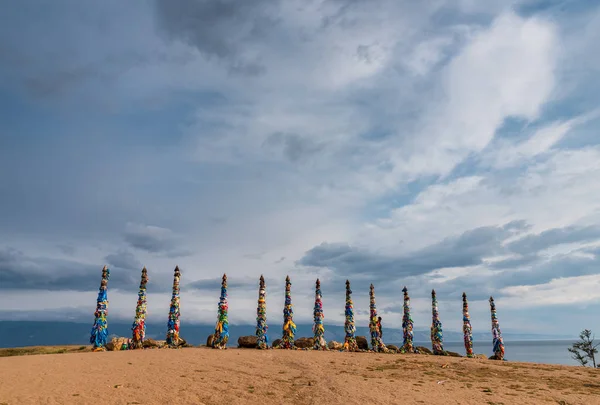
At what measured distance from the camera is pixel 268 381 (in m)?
24.7

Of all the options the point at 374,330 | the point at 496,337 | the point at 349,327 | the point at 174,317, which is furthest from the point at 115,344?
the point at 496,337

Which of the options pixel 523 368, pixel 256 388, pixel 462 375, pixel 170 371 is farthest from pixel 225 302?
pixel 523 368

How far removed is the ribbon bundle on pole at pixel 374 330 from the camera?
156 ft

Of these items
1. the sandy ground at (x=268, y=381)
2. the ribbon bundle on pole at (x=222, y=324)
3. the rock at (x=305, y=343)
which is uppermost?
the ribbon bundle on pole at (x=222, y=324)

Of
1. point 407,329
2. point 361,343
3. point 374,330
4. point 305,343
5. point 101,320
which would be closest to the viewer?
point 101,320

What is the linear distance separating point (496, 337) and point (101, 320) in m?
47.1

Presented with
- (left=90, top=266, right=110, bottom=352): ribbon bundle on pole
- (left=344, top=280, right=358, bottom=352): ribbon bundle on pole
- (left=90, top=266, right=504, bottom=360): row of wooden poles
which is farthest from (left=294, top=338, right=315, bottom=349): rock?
(left=90, top=266, right=110, bottom=352): ribbon bundle on pole

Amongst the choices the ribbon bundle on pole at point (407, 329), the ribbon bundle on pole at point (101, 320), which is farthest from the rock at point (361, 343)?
the ribbon bundle on pole at point (101, 320)

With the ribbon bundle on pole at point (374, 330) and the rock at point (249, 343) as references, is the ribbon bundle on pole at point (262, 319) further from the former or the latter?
the ribbon bundle on pole at point (374, 330)

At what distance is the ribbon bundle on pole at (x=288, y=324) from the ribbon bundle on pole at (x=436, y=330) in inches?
748

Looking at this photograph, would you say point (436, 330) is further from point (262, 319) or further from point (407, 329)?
point (262, 319)

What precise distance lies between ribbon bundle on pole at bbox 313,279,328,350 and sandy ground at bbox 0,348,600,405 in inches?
480

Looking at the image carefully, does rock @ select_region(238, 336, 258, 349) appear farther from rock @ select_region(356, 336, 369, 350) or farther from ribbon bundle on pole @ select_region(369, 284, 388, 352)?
ribbon bundle on pole @ select_region(369, 284, 388, 352)

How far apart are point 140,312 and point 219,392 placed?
25.7m
